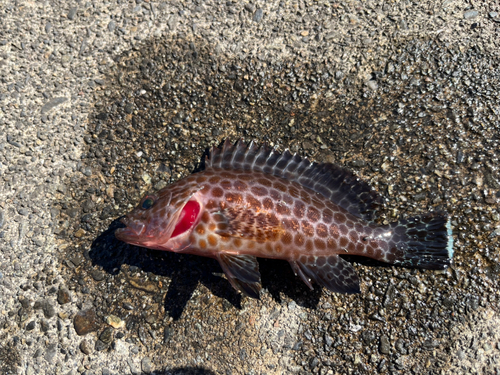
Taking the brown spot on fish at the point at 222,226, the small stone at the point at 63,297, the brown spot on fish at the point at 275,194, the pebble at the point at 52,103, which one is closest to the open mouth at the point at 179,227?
the brown spot on fish at the point at 222,226

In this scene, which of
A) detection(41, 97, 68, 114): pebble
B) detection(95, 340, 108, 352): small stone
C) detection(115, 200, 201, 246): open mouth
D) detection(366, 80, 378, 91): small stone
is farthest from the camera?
detection(41, 97, 68, 114): pebble

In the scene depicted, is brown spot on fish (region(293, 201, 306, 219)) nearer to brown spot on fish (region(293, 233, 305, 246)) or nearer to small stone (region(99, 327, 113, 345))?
brown spot on fish (region(293, 233, 305, 246))

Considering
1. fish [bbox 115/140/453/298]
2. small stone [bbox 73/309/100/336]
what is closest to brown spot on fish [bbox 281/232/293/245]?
fish [bbox 115/140/453/298]

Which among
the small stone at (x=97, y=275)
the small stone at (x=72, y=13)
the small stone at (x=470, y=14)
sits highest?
the small stone at (x=470, y=14)

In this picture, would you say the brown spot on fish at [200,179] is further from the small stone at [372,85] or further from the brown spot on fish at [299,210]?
the small stone at [372,85]

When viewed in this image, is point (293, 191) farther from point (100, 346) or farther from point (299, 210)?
point (100, 346)

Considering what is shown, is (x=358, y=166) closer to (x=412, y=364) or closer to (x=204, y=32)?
(x=412, y=364)

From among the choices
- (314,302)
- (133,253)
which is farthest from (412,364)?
(133,253)
